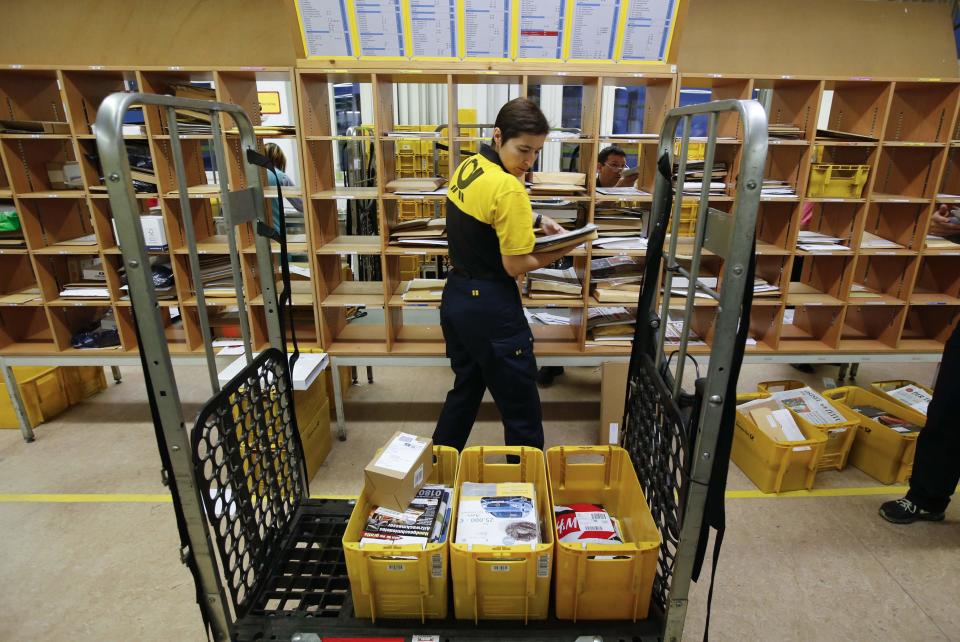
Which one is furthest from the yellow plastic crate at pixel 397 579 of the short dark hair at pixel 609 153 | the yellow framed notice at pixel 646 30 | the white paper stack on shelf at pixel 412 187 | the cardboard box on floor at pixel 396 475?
the short dark hair at pixel 609 153

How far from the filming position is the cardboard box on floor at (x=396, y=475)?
156 cm

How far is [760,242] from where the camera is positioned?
11.0 feet

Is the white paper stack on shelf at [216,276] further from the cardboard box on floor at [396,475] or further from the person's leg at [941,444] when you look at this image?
the person's leg at [941,444]

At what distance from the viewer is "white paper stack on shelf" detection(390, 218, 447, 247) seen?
3.04 metres

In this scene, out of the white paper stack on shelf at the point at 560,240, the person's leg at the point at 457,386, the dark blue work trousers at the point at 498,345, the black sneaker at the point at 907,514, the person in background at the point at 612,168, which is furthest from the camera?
the person in background at the point at 612,168

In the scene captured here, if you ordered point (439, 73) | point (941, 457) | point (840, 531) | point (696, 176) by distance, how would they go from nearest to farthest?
point (941, 457), point (840, 531), point (439, 73), point (696, 176)

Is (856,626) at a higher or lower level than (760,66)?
lower

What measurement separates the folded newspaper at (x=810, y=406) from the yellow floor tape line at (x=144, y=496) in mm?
359

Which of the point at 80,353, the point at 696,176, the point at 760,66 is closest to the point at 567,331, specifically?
the point at 696,176

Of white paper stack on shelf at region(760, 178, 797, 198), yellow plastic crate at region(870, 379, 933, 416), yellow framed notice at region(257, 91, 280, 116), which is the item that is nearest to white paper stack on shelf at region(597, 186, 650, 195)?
white paper stack on shelf at region(760, 178, 797, 198)

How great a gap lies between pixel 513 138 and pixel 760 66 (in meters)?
1.99

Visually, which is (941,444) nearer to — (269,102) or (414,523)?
(414,523)

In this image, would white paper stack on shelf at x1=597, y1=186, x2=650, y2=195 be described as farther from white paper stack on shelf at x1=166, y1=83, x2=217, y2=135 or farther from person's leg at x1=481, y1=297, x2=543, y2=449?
Result: white paper stack on shelf at x1=166, y1=83, x2=217, y2=135

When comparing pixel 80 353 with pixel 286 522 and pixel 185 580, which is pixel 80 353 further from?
pixel 286 522
